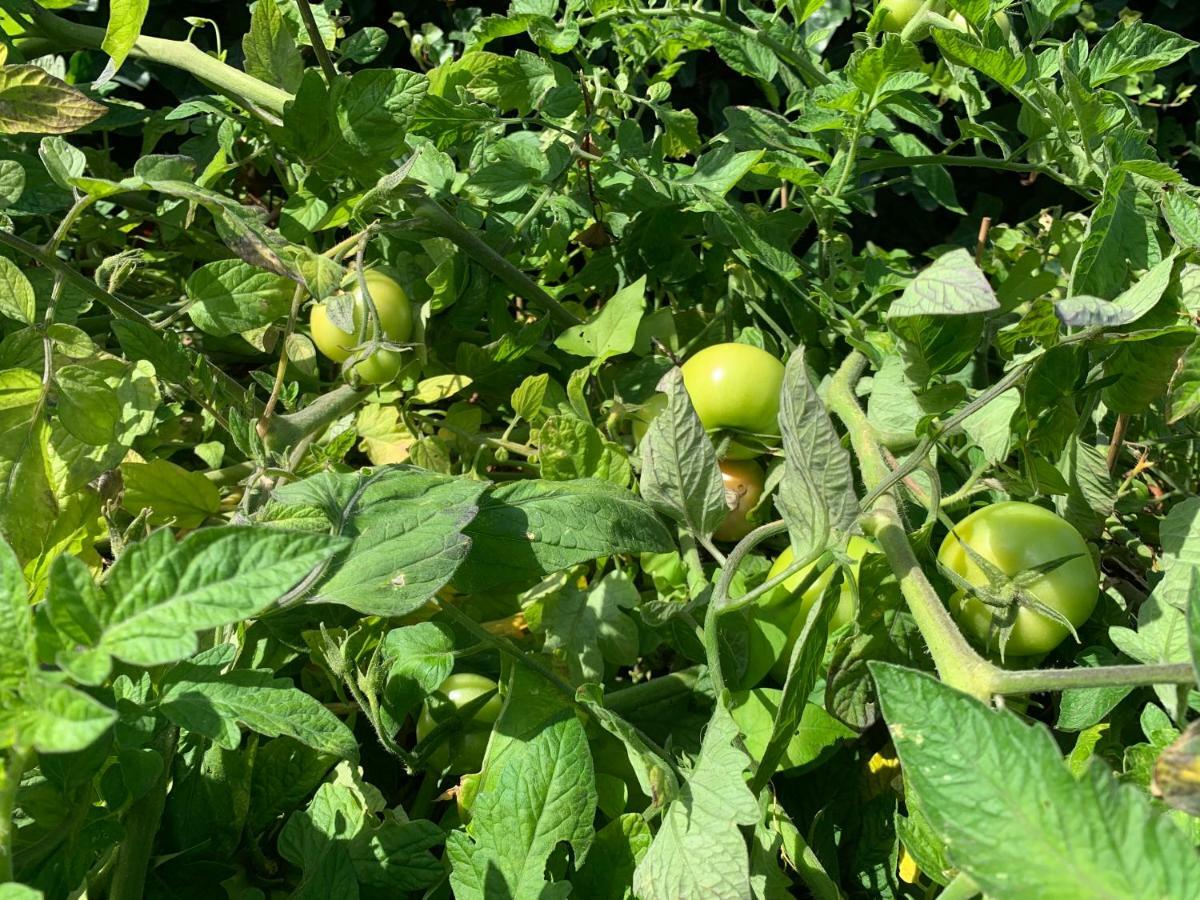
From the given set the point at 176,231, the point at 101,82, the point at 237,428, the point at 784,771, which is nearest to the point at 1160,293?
the point at 784,771

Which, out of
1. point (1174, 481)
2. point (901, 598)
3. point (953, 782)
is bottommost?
point (1174, 481)

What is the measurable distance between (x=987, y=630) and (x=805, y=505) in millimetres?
176

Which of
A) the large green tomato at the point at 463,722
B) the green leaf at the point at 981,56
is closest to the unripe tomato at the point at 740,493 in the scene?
the large green tomato at the point at 463,722

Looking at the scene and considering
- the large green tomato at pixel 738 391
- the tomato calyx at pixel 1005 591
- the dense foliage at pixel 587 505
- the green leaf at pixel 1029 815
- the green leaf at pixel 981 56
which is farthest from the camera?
the large green tomato at pixel 738 391

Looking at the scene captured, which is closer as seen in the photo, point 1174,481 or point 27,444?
point 27,444

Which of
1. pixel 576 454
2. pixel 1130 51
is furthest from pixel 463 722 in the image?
pixel 1130 51

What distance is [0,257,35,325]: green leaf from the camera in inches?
24.4

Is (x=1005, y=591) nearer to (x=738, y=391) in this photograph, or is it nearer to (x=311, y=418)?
(x=738, y=391)

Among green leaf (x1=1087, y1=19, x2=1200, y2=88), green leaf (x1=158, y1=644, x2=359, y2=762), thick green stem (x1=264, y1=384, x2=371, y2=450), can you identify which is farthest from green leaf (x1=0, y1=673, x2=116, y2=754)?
green leaf (x1=1087, y1=19, x2=1200, y2=88)

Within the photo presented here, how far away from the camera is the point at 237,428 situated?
62cm

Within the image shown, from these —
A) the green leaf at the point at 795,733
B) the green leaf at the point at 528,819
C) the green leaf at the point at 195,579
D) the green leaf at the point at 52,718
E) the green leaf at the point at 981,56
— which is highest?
the green leaf at the point at 981,56

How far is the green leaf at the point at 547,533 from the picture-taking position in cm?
59

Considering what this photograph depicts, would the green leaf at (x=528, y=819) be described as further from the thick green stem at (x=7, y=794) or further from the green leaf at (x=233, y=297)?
the green leaf at (x=233, y=297)

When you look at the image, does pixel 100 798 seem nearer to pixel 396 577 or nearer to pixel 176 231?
pixel 396 577
